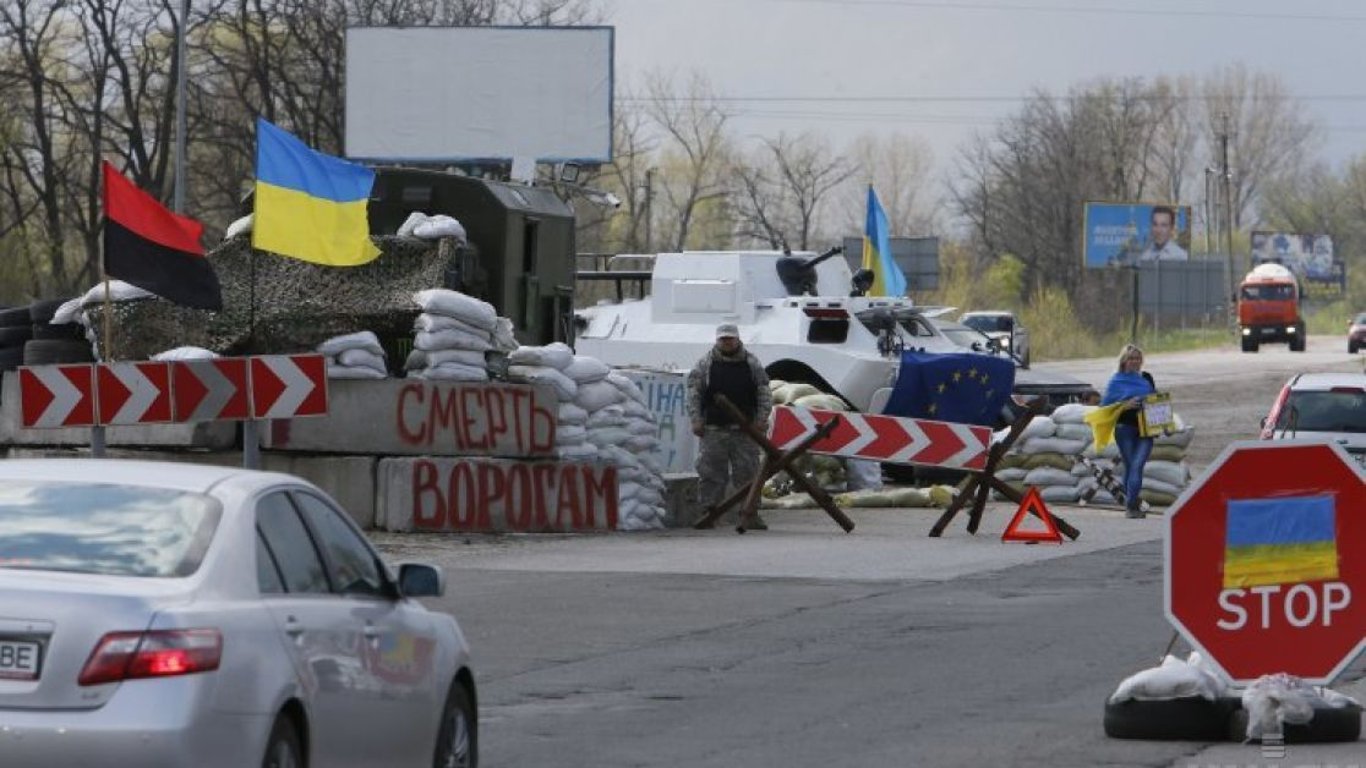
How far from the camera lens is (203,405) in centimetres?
1906

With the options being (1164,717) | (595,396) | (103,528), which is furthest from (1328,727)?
(595,396)

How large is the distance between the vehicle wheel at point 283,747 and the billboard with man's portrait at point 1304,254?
151 meters

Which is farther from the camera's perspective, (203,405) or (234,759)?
(203,405)

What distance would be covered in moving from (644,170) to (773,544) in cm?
9057

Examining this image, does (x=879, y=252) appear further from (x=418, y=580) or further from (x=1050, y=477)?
(x=418, y=580)

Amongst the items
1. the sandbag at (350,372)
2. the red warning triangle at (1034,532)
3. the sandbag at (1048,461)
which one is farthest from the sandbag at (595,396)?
the sandbag at (1048,461)

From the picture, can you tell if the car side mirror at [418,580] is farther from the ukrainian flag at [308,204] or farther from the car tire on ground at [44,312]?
the car tire on ground at [44,312]

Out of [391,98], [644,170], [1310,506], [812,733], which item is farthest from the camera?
[644,170]

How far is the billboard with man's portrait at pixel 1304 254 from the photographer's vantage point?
156000 millimetres

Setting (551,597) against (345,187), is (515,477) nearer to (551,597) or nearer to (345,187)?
(345,187)

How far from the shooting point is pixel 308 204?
23719mm

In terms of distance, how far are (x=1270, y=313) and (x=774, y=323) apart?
6217 centimetres

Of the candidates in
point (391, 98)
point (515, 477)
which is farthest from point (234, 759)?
point (391, 98)

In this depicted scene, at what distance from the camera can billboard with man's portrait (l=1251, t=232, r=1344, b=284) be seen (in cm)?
15600
